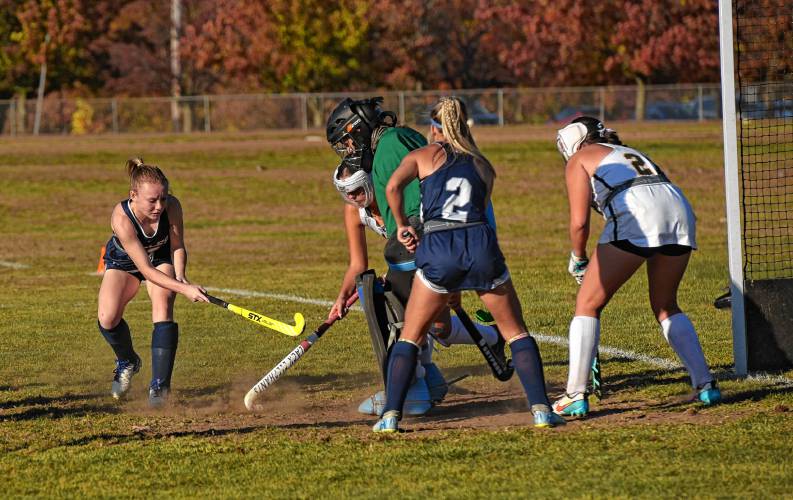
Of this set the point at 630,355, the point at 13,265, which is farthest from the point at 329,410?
the point at 13,265

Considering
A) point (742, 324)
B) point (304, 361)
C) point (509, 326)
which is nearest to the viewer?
point (509, 326)

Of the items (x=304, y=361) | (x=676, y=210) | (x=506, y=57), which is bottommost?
(x=304, y=361)

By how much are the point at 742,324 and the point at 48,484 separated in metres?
4.59

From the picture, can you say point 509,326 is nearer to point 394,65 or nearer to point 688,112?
point 688,112

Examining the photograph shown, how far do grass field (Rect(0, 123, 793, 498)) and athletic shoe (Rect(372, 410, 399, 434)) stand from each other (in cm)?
7

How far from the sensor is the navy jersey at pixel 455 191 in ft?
21.6

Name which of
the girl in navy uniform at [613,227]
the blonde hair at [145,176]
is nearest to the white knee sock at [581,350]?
the girl in navy uniform at [613,227]

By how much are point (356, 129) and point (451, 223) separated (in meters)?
1.17

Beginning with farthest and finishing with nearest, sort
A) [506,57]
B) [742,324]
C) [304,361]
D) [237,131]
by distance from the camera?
[506,57] → [237,131] → [304,361] → [742,324]

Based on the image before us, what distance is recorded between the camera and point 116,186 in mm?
28625

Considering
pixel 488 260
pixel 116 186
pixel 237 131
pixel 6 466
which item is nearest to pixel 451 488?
pixel 488 260

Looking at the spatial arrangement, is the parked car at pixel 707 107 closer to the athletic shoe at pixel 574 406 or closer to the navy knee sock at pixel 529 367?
the athletic shoe at pixel 574 406

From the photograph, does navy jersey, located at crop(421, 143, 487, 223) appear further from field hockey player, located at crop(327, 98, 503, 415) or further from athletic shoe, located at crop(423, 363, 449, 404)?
athletic shoe, located at crop(423, 363, 449, 404)

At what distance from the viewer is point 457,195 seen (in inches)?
259
